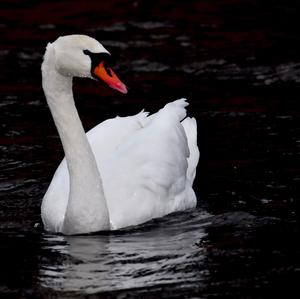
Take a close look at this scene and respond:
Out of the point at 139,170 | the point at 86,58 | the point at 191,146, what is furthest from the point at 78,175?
the point at 191,146

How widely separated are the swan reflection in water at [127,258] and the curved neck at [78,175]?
11 cm

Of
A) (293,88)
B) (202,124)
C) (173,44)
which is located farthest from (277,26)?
(202,124)

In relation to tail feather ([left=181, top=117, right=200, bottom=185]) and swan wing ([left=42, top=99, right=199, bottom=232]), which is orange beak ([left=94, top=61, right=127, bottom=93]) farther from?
tail feather ([left=181, top=117, right=200, bottom=185])

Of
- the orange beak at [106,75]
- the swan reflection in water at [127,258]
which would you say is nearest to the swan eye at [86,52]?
the orange beak at [106,75]

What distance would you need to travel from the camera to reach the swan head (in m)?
8.30

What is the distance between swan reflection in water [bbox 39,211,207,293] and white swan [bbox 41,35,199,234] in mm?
162

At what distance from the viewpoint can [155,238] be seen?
343 inches

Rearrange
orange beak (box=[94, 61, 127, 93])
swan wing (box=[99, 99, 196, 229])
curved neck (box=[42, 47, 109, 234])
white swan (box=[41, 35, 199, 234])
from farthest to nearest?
swan wing (box=[99, 99, 196, 229]) → curved neck (box=[42, 47, 109, 234]) → white swan (box=[41, 35, 199, 234]) → orange beak (box=[94, 61, 127, 93])

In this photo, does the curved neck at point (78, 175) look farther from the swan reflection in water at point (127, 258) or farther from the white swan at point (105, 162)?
the swan reflection in water at point (127, 258)

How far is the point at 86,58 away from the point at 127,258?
1.46 m

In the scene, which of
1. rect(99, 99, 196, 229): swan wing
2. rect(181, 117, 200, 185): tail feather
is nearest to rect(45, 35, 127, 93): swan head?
rect(99, 99, 196, 229): swan wing

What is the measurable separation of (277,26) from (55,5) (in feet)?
11.3

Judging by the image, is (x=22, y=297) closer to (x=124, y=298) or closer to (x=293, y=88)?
(x=124, y=298)

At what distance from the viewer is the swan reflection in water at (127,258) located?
7645 mm
